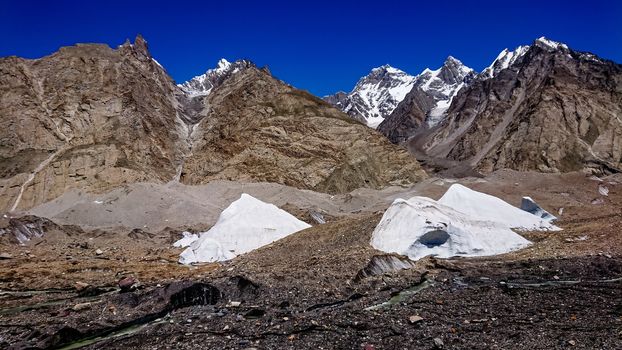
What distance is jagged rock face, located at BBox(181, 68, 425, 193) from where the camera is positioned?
3383 inches

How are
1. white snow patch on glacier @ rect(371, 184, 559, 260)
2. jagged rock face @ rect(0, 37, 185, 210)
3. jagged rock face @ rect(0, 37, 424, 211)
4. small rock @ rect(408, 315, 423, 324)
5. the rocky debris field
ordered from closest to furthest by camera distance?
the rocky debris field
small rock @ rect(408, 315, 423, 324)
white snow patch on glacier @ rect(371, 184, 559, 260)
jagged rock face @ rect(0, 37, 185, 210)
jagged rock face @ rect(0, 37, 424, 211)

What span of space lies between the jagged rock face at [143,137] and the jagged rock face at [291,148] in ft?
0.65

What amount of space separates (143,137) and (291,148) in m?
26.5

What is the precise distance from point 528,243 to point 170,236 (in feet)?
108

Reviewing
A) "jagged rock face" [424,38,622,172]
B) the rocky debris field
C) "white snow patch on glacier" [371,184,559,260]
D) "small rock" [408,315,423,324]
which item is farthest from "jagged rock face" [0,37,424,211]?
"small rock" [408,315,423,324]

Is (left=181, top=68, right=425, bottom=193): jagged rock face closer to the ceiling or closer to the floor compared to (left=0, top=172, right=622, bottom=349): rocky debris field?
closer to the ceiling

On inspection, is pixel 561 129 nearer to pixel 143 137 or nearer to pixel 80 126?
pixel 143 137

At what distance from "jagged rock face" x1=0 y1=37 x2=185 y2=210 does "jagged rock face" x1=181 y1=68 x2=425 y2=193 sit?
7.92 m

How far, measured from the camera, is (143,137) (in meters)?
87.3

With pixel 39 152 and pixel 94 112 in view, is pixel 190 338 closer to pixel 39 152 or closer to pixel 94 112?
pixel 39 152

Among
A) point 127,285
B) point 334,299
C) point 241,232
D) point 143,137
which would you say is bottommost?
point 334,299

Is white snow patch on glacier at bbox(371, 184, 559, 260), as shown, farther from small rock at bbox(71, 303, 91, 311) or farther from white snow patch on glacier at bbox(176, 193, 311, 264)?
small rock at bbox(71, 303, 91, 311)

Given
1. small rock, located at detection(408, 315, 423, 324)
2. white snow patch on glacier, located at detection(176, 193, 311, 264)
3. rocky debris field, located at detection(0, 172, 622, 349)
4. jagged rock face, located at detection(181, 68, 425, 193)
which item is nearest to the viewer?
rocky debris field, located at detection(0, 172, 622, 349)

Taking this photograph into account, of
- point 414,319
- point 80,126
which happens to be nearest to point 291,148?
point 80,126
